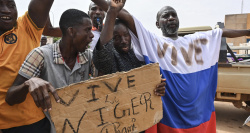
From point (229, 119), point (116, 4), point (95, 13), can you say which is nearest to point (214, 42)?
point (116, 4)

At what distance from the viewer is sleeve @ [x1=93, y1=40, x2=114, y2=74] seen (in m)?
1.52

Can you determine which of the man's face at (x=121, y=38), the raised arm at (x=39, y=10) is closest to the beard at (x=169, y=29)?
the man's face at (x=121, y=38)

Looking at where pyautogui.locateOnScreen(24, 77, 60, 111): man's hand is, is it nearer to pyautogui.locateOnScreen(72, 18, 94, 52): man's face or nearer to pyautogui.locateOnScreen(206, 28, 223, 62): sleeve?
pyautogui.locateOnScreen(72, 18, 94, 52): man's face

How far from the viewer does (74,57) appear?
5.09ft

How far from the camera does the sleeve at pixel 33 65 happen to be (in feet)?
4.16

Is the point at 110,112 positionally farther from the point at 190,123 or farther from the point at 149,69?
the point at 190,123

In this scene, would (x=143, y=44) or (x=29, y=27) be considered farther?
(x=143, y=44)

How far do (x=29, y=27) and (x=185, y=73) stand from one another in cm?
155

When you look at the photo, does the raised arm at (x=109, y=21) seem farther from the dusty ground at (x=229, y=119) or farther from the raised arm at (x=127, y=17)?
the dusty ground at (x=229, y=119)

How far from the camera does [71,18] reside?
148 centimetres

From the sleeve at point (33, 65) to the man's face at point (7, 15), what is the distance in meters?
0.38

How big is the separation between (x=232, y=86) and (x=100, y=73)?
2996mm

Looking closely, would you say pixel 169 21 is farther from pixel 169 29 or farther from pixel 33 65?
pixel 33 65

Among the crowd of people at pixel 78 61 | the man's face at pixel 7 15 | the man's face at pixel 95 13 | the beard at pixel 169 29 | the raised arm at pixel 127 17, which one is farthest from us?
the man's face at pixel 95 13
